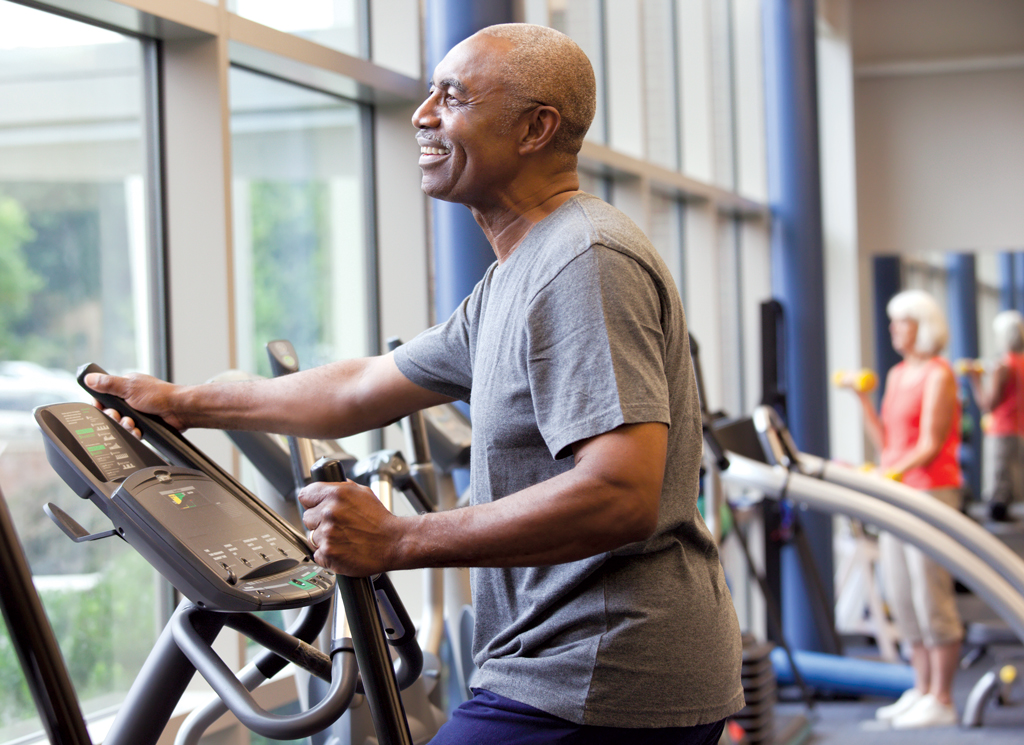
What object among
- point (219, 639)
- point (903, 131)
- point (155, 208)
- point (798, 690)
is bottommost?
point (798, 690)

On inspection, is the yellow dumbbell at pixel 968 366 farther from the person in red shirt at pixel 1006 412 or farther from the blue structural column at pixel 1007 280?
the blue structural column at pixel 1007 280

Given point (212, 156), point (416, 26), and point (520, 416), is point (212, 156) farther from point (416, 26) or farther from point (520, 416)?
point (520, 416)

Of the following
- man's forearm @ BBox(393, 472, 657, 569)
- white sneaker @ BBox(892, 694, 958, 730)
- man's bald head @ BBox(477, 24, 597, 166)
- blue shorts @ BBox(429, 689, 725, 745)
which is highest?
man's bald head @ BBox(477, 24, 597, 166)

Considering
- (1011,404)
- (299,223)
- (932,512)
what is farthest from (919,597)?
(1011,404)

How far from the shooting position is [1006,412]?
7.16m

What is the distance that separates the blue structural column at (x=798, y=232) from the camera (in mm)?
5980

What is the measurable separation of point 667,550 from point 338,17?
7.47 feet

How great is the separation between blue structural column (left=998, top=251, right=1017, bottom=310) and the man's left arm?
695 centimetres

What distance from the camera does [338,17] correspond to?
3.03m

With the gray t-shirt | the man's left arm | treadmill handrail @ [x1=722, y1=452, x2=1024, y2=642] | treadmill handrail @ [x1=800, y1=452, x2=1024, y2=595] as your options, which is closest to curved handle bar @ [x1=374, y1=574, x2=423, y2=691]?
the gray t-shirt

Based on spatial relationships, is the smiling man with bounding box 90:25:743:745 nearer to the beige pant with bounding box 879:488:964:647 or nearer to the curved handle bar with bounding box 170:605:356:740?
the curved handle bar with bounding box 170:605:356:740

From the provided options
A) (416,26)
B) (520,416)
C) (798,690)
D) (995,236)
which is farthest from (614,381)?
(995,236)

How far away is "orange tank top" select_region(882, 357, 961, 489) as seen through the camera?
471cm

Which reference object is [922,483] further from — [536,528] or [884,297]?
[536,528]
